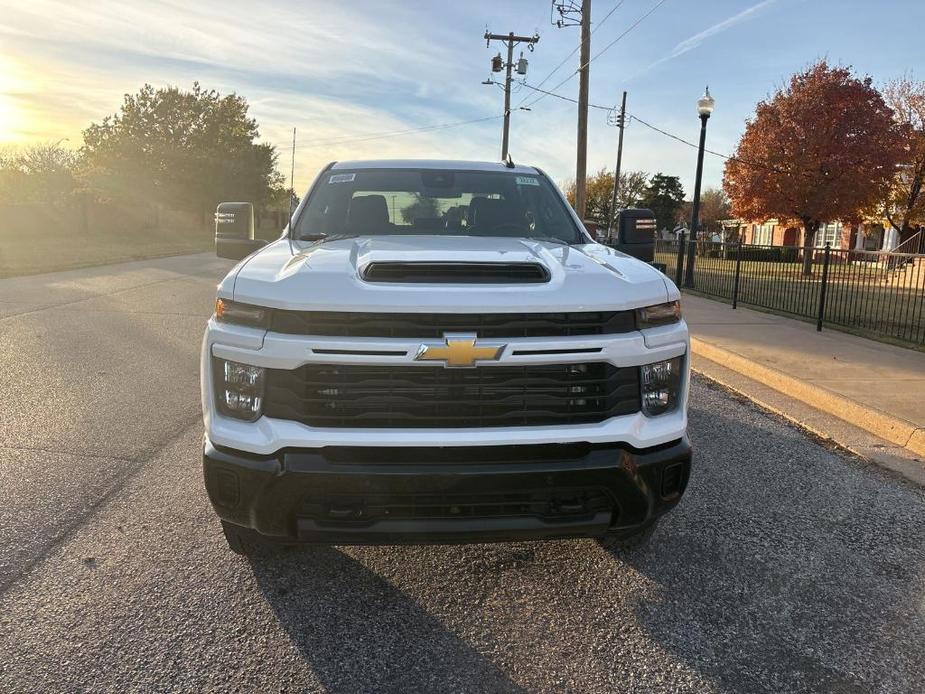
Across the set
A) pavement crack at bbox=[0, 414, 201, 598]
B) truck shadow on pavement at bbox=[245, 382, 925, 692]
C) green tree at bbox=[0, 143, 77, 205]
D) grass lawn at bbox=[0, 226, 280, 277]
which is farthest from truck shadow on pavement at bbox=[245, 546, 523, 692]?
green tree at bbox=[0, 143, 77, 205]

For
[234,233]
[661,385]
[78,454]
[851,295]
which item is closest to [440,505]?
[661,385]

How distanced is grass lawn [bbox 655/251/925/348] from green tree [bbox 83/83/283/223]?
44.6 m

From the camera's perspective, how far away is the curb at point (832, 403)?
205 inches

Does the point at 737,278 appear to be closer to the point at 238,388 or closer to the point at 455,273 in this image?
the point at 455,273

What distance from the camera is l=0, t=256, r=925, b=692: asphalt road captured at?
255 cm

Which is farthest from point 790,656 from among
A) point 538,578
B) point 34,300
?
point 34,300

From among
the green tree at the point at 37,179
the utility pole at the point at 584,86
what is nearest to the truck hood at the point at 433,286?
the utility pole at the point at 584,86

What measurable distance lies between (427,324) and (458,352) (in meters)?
0.16

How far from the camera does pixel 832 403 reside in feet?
20.1

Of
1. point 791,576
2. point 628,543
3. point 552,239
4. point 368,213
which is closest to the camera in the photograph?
point 791,576

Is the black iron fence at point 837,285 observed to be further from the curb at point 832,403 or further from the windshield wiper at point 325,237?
the windshield wiper at point 325,237

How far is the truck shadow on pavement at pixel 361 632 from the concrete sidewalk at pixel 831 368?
159 inches

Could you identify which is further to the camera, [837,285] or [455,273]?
[837,285]

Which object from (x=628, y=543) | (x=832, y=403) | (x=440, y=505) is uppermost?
(x=440, y=505)
